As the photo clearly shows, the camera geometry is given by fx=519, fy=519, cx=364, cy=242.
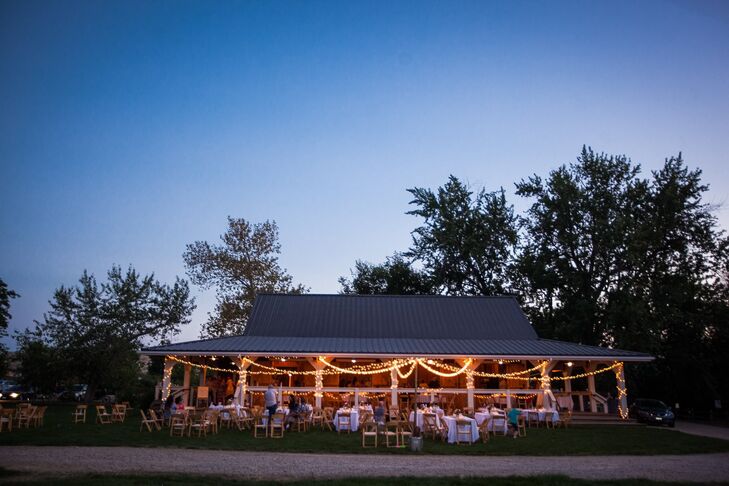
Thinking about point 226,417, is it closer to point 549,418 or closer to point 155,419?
point 155,419

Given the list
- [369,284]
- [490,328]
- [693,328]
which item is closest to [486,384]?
[490,328]

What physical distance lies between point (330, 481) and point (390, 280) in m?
35.2

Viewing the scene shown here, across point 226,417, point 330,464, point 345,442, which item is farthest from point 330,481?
point 226,417

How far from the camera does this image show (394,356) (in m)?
19.9

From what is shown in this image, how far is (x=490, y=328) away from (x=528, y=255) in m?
11.7

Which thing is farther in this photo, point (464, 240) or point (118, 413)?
point (464, 240)

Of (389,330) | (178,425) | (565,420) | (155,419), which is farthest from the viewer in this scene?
(389,330)

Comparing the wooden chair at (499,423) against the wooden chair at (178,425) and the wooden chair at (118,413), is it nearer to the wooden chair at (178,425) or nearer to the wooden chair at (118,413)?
the wooden chair at (178,425)

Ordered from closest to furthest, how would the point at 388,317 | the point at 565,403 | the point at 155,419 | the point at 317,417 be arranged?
1. the point at 155,419
2. the point at 317,417
3. the point at 565,403
4. the point at 388,317

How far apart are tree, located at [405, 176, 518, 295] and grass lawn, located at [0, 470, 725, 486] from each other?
28.6 meters

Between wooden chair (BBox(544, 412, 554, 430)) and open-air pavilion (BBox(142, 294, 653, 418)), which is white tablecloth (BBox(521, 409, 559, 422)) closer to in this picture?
wooden chair (BBox(544, 412, 554, 430))

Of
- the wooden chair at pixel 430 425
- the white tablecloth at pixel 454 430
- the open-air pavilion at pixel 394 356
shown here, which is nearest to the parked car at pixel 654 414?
the open-air pavilion at pixel 394 356

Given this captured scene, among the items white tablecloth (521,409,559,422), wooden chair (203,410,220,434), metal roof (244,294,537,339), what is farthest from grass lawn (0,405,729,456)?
metal roof (244,294,537,339)

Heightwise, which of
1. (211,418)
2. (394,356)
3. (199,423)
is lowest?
(199,423)
